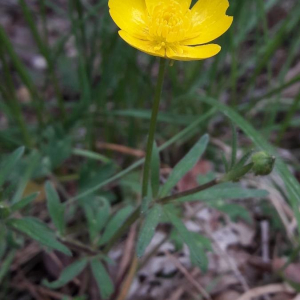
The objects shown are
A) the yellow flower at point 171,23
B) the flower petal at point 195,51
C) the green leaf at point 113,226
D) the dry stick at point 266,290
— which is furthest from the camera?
the dry stick at point 266,290

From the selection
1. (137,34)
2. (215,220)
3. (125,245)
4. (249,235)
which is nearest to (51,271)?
(125,245)

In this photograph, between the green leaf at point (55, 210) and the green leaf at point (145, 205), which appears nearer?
the green leaf at point (145, 205)

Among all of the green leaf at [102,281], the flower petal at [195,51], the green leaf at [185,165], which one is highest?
the flower petal at [195,51]

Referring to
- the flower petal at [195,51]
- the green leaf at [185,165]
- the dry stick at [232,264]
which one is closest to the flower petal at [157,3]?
the flower petal at [195,51]

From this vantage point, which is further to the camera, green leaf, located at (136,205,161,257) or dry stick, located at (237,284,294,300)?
dry stick, located at (237,284,294,300)

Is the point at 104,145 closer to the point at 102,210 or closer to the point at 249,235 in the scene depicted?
the point at 102,210

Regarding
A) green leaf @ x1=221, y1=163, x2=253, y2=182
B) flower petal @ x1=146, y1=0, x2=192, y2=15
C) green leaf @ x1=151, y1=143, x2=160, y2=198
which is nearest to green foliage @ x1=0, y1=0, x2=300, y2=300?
green leaf @ x1=151, y1=143, x2=160, y2=198

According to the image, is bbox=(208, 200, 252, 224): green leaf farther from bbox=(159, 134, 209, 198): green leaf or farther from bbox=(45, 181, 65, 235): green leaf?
bbox=(45, 181, 65, 235): green leaf

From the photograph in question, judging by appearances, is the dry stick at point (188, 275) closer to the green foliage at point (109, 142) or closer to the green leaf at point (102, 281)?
the green foliage at point (109, 142)
